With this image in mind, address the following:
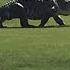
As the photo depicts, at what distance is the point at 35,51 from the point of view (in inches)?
553

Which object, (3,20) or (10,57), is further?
(3,20)

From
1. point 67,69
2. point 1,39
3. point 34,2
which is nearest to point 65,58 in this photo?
point 67,69

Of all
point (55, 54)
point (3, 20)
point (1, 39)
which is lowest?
point (3, 20)

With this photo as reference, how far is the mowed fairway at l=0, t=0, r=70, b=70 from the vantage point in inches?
454

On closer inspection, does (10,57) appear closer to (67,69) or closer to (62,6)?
(67,69)

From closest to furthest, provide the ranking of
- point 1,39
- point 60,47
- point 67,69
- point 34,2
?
point 67,69, point 60,47, point 1,39, point 34,2

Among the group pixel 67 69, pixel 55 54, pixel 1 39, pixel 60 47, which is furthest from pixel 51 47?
pixel 67 69

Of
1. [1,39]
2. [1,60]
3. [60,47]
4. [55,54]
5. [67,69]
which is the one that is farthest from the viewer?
[1,39]

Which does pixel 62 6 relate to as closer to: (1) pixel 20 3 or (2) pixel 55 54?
(1) pixel 20 3

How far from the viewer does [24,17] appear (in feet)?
81.1

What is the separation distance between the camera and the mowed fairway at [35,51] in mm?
11538

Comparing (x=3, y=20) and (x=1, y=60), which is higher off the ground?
(x=1, y=60)

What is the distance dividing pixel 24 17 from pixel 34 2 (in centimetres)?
104

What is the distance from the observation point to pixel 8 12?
24719 millimetres
